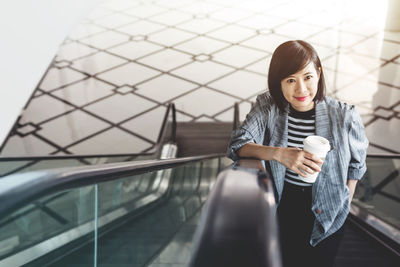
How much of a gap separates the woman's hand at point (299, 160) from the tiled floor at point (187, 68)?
7.83ft

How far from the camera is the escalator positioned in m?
0.77

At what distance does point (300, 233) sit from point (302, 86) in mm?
591

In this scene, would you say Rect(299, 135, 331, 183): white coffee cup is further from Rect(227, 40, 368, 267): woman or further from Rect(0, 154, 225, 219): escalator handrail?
Rect(0, 154, 225, 219): escalator handrail

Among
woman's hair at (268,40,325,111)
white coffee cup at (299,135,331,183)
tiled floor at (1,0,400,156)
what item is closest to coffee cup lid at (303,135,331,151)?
white coffee cup at (299,135,331,183)

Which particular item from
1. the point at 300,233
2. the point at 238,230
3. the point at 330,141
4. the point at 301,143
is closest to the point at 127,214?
the point at 300,233

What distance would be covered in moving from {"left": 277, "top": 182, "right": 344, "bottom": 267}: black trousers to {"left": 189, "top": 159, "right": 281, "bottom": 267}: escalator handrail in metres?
0.88

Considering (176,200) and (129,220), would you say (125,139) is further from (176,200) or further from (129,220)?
(129,220)

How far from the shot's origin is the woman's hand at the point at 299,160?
3.76ft

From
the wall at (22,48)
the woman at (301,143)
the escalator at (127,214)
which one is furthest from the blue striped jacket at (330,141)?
the wall at (22,48)

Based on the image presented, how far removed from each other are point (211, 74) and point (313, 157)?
3529mm

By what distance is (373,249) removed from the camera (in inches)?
77.5

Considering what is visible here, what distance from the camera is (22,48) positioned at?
378 cm

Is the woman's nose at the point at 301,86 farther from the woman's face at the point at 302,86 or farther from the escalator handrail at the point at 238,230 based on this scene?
the escalator handrail at the point at 238,230

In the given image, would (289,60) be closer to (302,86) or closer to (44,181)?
(302,86)
